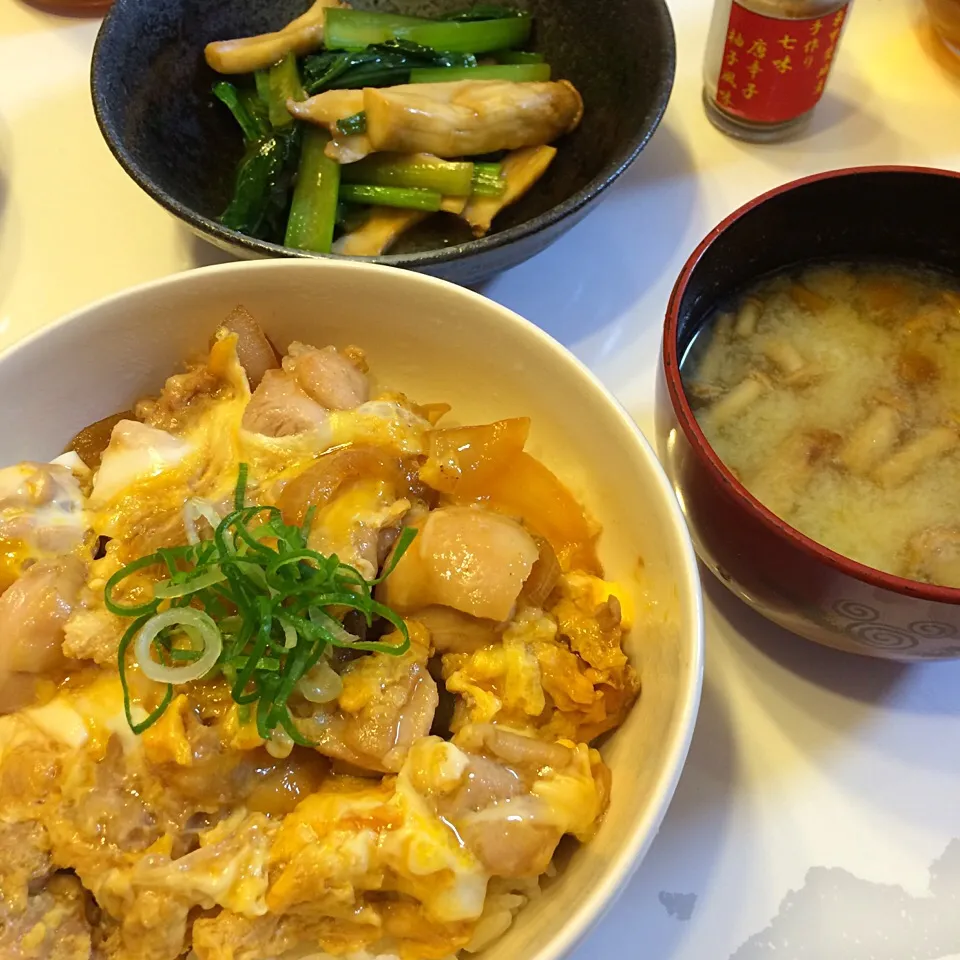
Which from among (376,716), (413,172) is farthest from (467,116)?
(376,716)

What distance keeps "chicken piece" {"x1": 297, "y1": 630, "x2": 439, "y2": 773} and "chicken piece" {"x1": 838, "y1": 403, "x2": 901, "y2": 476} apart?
2.35ft

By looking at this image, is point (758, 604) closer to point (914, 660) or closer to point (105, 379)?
point (914, 660)

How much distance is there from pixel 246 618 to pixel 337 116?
123 centimetres

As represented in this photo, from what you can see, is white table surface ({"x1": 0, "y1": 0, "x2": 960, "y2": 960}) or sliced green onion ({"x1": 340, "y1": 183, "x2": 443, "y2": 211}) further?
sliced green onion ({"x1": 340, "y1": 183, "x2": 443, "y2": 211})

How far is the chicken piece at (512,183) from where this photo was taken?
1832 millimetres

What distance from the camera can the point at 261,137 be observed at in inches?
75.2

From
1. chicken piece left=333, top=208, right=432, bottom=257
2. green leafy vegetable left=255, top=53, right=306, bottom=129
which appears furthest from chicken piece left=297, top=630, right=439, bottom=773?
green leafy vegetable left=255, top=53, right=306, bottom=129

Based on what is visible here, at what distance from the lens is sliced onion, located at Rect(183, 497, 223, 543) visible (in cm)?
108

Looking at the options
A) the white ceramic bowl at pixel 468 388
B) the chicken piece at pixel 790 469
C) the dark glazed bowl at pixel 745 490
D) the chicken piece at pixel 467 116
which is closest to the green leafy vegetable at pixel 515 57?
the chicken piece at pixel 467 116

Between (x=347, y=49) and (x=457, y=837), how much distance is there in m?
1.70

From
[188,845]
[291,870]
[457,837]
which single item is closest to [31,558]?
[188,845]

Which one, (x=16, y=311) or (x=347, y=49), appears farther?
(x=347, y=49)

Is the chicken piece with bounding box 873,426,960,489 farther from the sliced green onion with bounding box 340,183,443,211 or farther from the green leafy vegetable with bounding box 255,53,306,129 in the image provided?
the green leafy vegetable with bounding box 255,53,306,129

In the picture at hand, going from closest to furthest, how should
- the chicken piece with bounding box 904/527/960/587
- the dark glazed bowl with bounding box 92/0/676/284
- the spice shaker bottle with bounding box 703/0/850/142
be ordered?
the chicken piece with bounding box 904/527/960/587 → the dark glazed bowl with bounding box 92/0/676/284 → the spice shaker bottle with bounding box 703/0/850/142
